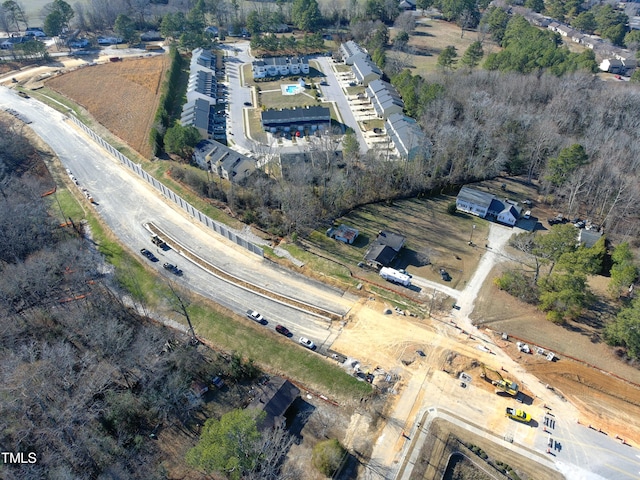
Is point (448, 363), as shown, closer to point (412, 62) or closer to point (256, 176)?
point (256, 176)

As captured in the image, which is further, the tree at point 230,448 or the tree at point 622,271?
the tree at point 622,271

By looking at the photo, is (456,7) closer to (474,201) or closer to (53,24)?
(474,201)

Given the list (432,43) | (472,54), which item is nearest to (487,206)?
(472,54)

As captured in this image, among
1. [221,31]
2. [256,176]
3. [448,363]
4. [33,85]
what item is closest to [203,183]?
[256,176]

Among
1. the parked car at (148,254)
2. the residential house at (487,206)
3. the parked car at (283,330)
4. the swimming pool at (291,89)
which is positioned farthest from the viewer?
the swimming pool at (291,89)

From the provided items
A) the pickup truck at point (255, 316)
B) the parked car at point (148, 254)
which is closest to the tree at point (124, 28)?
the parked car at point (148, 254)

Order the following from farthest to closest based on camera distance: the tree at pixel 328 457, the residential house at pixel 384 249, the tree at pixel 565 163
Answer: the tree at pixel 565 163 < the residential house at pixel 384 249 < the tree at pixel 328 457

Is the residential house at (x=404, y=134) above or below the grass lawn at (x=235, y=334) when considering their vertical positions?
above

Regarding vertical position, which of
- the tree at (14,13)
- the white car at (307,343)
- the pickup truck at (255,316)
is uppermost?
Result: the tree at (14,13)

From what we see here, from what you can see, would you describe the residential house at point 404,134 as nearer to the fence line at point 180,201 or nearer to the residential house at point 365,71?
the residential house at point 365,71
